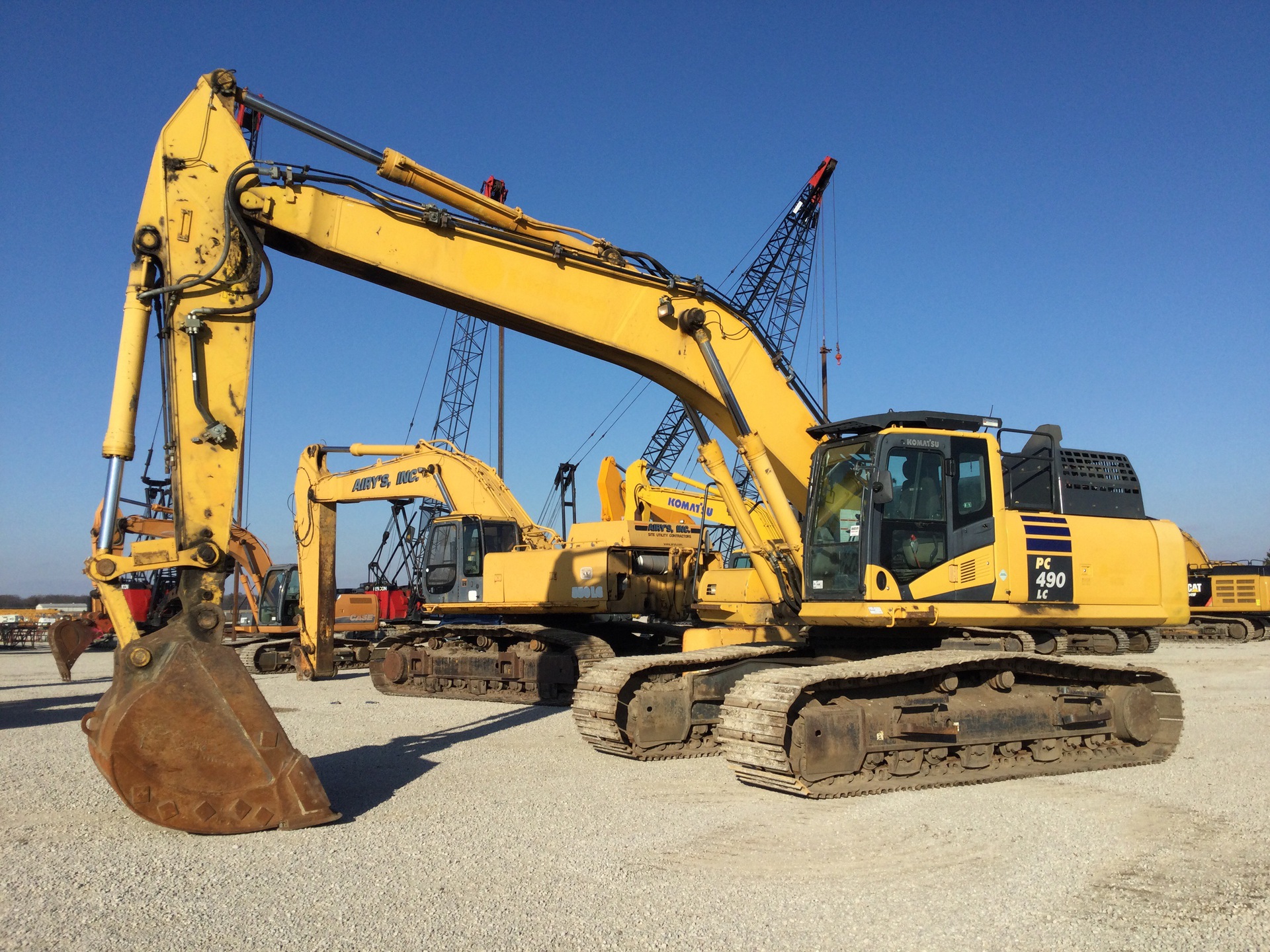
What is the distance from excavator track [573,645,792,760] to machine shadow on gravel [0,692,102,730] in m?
6.88

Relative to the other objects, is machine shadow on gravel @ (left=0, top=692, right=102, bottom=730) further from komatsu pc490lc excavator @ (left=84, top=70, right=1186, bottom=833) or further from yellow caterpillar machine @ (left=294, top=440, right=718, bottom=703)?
komatsu pc490lc excavator @ (left=84, top=70, right=1186, bottom=833)

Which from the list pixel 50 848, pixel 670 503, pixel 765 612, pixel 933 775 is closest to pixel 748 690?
pixel 933 775

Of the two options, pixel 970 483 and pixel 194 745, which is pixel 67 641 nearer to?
pixel 194 745

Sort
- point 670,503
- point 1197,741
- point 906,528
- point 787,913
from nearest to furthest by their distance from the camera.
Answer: point 787,913 < point 906,528 < point 1197,741 < point 670,503

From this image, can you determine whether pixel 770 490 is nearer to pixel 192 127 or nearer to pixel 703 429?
pixel 703 429

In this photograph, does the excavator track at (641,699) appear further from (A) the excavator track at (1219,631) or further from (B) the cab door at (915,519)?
(A) the excavator track at (1219,631)

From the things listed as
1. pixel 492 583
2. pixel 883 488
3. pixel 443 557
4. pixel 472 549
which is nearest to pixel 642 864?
pixel 883 488

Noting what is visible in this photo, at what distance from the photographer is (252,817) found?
627 centimetres

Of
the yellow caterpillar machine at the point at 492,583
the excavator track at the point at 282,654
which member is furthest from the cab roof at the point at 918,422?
the excavator track at the point at 282,654

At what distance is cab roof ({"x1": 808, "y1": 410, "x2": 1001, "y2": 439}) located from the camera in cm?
891

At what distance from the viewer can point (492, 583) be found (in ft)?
49.8

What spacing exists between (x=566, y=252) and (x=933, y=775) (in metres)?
5.54

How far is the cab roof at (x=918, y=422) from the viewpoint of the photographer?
29.2 feet

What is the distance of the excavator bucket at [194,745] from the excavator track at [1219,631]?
30441 mm
